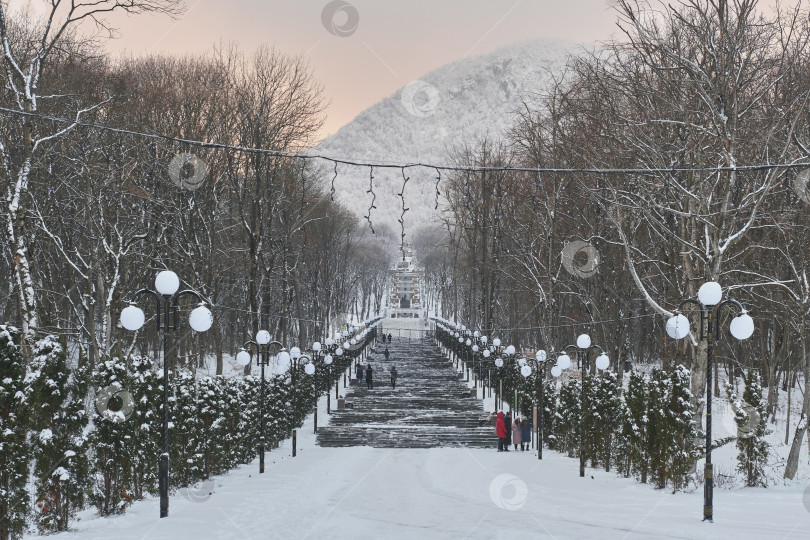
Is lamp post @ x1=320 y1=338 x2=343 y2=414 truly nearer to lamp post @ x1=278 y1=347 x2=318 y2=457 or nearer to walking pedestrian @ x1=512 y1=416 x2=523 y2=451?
lamp post @ x1=278 y1=347 x2=318 y2=457

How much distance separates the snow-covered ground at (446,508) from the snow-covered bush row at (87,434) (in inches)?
17.9

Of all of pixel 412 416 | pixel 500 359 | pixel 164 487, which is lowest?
pixel 412 416

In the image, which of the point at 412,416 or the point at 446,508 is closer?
the point at 446,508

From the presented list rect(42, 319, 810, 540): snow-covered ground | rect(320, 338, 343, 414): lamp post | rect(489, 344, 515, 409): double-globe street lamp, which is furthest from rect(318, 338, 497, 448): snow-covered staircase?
rect(42, 319, 810, 540): snow-covered ground

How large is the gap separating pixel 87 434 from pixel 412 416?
18.8 m

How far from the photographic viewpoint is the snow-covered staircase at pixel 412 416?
2322cm

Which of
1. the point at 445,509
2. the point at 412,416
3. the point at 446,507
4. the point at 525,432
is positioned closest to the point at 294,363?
the point at 412,416

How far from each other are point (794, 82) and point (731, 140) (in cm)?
567

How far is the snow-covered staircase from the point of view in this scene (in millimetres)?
23219

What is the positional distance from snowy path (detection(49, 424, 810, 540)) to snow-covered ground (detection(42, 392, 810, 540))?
0.02 m

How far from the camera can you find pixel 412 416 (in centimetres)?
2806

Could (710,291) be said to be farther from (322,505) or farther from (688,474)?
(322,505)

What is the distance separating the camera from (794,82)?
62.2ft

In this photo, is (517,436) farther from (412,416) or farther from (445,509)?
(445,509)
